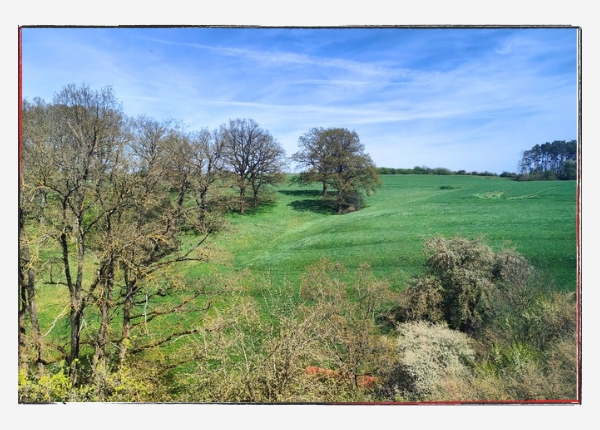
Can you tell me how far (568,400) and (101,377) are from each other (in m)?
11.5

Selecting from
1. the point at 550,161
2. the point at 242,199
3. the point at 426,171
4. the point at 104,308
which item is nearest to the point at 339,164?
the point at 426,171

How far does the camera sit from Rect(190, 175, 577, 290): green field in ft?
42.6

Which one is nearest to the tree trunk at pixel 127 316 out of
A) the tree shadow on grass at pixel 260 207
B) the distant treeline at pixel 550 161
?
the tree shadow on grass at pixel 260 207

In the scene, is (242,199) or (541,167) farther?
(242,199)

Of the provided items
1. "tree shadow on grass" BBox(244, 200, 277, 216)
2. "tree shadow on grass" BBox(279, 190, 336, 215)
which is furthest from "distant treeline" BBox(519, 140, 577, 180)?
"tree shadow on grass" BBox(244, 200, 277, 216)

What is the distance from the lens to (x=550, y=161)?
11.2 meters

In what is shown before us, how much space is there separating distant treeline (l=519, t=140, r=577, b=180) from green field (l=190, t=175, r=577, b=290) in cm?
56

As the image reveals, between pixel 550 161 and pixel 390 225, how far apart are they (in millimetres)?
5141

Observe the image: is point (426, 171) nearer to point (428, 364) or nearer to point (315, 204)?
point (315, 204)

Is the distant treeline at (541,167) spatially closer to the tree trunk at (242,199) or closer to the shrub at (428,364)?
the tree trunk at (242,199)

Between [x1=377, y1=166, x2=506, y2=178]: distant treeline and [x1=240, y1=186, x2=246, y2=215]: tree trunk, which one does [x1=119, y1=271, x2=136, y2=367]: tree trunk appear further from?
[x1=377, y1=166, x2=506, y2=178]: distant treeline

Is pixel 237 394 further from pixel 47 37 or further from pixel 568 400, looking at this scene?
pixel 47 37

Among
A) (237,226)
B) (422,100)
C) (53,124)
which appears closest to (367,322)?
(237,226)
